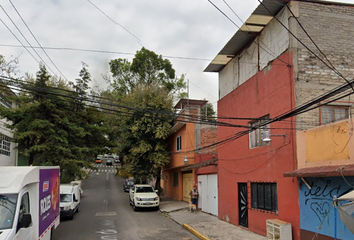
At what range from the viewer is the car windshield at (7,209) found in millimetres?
6247

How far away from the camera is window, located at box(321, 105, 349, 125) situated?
10438 millimetres

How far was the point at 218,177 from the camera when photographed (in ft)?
54.4

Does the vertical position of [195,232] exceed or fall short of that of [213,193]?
it falls short

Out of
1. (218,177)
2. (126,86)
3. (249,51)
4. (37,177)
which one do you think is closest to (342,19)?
(249,51)

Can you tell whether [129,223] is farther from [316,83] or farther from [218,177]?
[316,83]

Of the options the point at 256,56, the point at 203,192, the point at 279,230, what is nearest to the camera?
the point at 279,230

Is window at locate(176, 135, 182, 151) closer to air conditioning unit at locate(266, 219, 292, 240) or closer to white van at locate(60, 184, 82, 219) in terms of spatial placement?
white van at locate(60, 184, 82, 219)

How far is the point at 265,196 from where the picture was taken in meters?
11.9

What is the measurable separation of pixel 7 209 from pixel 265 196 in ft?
29.3

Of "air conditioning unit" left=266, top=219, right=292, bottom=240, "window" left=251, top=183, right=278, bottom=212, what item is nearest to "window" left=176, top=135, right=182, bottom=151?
"window" left=251, top=183, right=278, bottom=212

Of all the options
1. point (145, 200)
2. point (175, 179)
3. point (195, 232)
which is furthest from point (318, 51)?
point (175, 179)

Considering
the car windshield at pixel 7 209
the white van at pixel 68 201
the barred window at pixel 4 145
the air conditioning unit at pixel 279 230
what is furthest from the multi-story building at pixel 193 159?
the barred window at pixel 4 145

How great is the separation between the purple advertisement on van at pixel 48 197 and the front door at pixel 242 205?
25.1 feet

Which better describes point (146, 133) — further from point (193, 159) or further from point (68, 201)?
point (68, 201)
